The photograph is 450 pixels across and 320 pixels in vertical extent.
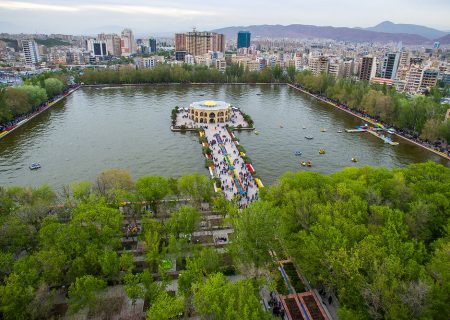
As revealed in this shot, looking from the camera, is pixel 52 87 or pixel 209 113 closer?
pixel 209 113

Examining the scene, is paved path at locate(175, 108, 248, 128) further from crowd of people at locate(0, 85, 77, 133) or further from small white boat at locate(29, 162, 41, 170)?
crowd of people at locate(0, 85, 77, 133)

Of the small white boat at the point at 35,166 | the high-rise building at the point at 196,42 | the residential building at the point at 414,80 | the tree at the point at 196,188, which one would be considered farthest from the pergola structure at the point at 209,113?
the high-rise building at the point at 196,42

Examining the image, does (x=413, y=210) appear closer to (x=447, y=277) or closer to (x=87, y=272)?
(x=447, y=277)

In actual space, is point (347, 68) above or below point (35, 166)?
above

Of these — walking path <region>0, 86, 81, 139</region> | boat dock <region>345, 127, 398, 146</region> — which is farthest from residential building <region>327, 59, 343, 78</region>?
walking path <region>0, 86, 81, 139</region>

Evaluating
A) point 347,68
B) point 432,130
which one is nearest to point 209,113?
point 432,130

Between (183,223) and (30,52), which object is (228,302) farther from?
(30,52)

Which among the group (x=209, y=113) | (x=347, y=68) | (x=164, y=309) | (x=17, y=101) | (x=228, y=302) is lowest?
(x=164, y=309)

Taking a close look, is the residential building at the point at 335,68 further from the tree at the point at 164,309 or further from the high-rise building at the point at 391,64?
the tree at the point at 164,309
